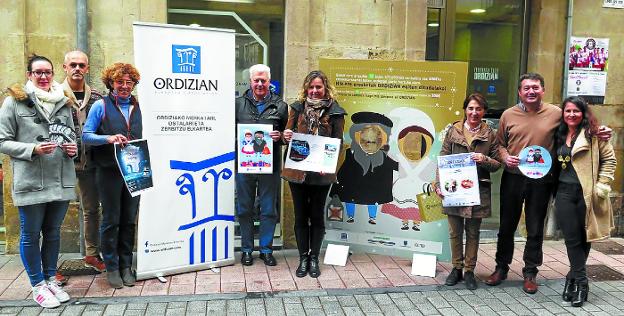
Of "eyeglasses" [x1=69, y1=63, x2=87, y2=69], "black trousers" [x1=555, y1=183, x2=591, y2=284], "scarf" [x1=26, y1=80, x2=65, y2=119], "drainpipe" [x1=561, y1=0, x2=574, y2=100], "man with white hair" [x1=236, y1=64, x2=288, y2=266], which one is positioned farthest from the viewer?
"drainpipe" [x1=561, y1=0, x2=574, y2=100]

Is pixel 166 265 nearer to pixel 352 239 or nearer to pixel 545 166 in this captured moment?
pixel 352 239

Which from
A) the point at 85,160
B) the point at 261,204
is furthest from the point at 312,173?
the point at 85,160

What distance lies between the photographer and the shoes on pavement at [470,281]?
15.8 ft

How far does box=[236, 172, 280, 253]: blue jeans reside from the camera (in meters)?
5.35

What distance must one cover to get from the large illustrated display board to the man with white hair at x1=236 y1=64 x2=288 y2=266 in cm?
58

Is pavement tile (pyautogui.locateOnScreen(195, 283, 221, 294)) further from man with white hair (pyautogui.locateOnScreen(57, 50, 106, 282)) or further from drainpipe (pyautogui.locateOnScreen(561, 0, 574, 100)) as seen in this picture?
drainpipe (pyautogui.locateOnScreen(561, 0, 574, 100))

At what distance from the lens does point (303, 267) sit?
5109 mm

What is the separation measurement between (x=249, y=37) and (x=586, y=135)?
3673mm

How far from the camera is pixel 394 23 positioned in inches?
243

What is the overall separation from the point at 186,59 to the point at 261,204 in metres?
1.59

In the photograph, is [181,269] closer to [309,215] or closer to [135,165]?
[135,165]

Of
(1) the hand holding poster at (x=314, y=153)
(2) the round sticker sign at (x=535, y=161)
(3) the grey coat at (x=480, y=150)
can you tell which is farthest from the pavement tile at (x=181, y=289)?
(2) the round sticker sign at (x=535, y=161)

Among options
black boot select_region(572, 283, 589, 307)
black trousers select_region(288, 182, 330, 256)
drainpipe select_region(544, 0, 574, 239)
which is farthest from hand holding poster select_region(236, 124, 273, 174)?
drainpipe select_region(544, 0, 574, 239)

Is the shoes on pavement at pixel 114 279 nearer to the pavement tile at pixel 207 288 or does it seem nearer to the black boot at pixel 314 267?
the pavement tile at pixel 207 288
